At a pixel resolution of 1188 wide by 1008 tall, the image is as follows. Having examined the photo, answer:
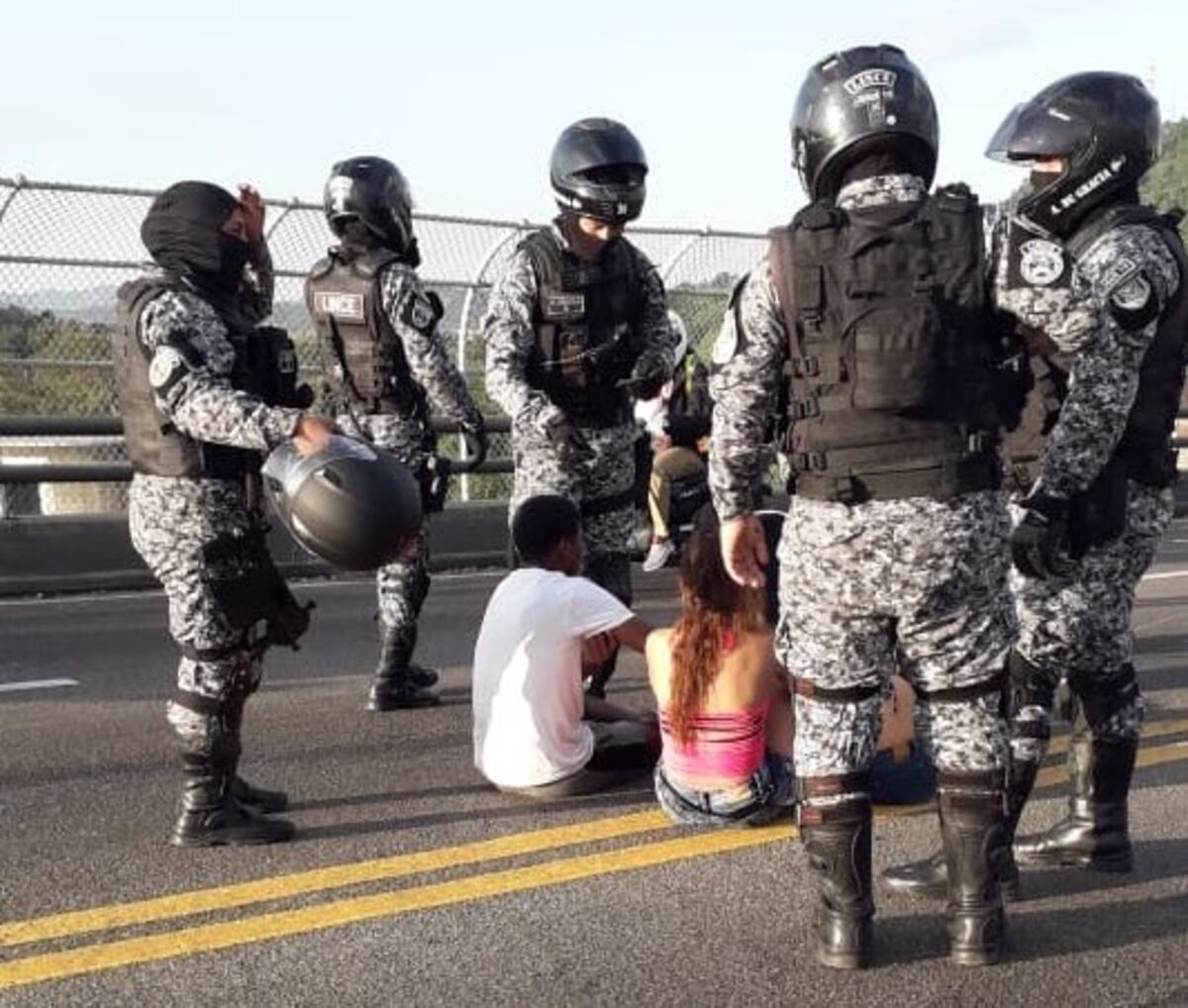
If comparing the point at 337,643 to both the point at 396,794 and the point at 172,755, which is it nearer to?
the point at 172,755

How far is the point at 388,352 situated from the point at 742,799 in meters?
2.62

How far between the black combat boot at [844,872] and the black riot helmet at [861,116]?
1461 millimetres

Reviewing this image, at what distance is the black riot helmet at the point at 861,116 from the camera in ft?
12.0

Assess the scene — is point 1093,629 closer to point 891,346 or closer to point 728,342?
point 891,346

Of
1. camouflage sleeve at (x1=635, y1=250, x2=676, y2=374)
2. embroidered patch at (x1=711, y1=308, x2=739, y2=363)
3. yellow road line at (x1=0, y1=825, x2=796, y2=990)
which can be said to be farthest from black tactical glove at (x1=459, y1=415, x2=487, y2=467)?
embroidered patch at (x1=711, y1=308, x2=739, y2=363)

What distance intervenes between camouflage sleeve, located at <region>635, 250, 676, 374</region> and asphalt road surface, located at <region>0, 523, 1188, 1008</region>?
162 cm

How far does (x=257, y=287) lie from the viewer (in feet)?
16.4

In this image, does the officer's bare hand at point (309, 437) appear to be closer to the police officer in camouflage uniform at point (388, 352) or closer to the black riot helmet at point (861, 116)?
the black riot helmet at point (861, 116)

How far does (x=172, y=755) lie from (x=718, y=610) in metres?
2.31

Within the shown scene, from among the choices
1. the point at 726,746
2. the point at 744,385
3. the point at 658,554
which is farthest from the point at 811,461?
the point at 658,554

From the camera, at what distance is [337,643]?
8.24 meters

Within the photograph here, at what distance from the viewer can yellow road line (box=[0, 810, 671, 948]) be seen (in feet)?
13.5

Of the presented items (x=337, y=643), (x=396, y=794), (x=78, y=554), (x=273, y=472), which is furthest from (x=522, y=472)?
(x=78, y=554)

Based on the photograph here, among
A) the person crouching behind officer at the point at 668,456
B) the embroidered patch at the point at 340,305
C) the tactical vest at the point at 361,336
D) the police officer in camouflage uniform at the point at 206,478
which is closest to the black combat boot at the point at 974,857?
the police officer in camouflage uniform at the point at 206,478
